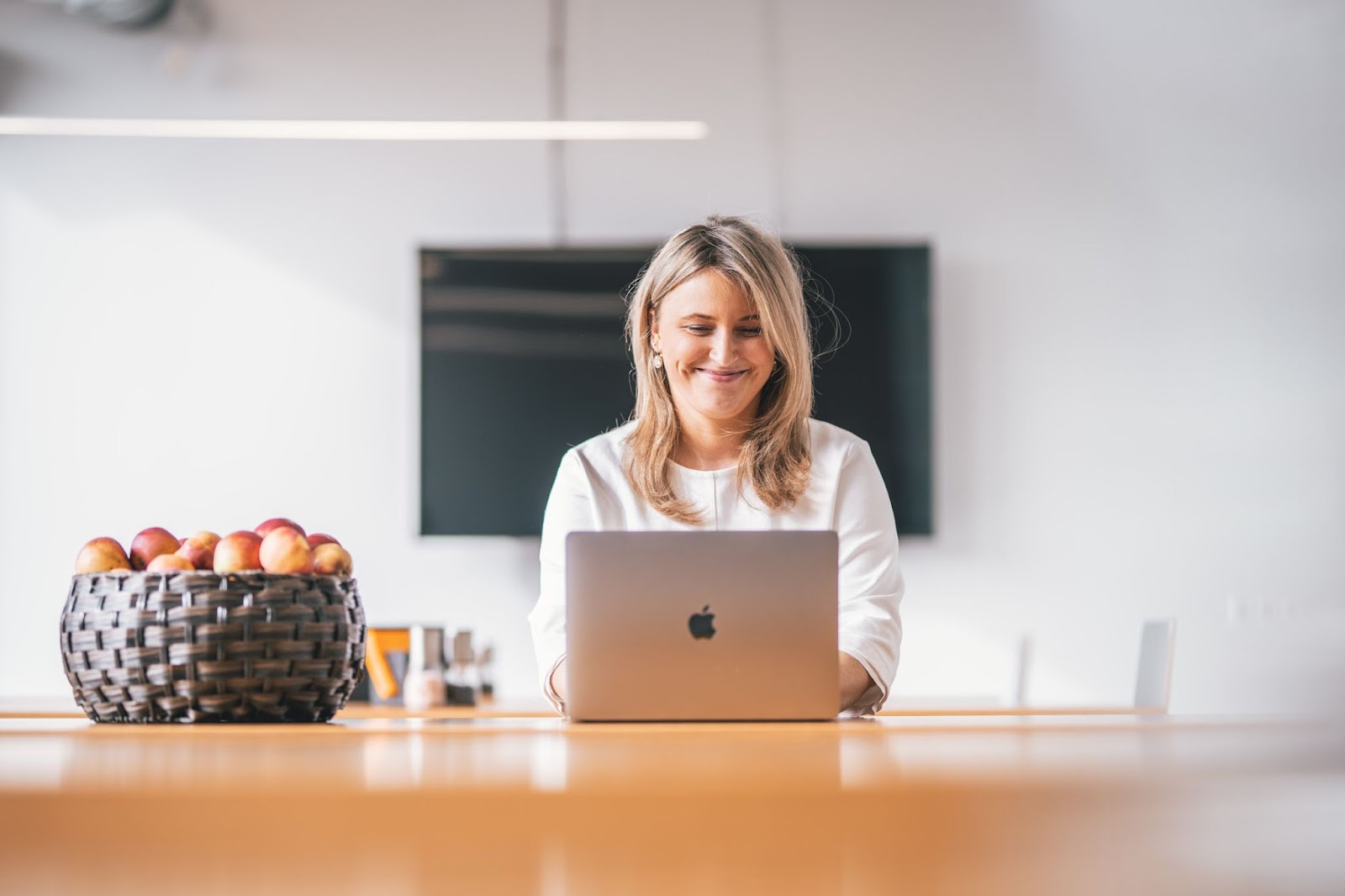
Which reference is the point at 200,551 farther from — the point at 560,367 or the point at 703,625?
the point at 560,367

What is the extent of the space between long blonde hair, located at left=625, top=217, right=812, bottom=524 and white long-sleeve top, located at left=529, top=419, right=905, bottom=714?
22mm

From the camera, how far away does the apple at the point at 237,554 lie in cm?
124

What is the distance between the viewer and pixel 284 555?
4.12ft

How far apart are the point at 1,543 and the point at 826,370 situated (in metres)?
3.04

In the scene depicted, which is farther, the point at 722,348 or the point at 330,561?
the point at 722,348

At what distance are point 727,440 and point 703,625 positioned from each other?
108 cm

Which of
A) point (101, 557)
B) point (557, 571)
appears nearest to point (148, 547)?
point (101, 557)

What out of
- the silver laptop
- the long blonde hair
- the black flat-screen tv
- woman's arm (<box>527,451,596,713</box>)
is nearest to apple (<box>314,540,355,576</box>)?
the silver laptop

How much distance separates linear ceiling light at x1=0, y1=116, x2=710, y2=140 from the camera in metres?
4.50

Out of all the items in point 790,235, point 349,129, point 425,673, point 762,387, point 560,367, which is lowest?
point 425,673

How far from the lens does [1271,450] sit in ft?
15.8

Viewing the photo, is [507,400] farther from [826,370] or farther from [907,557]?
[907,557]

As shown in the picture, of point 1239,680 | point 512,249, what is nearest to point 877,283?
point 512,249

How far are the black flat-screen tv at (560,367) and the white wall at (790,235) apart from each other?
0.14 meters
